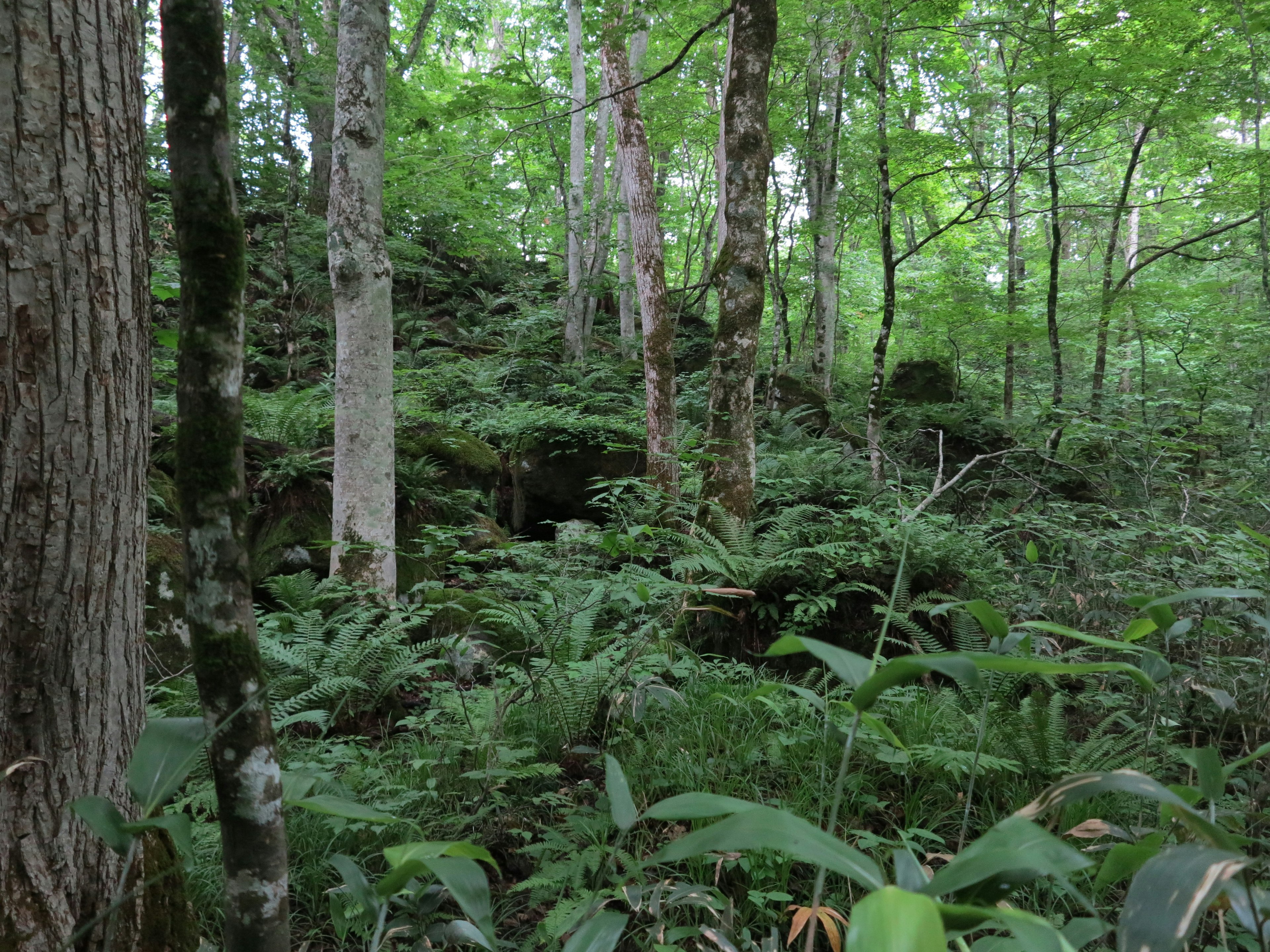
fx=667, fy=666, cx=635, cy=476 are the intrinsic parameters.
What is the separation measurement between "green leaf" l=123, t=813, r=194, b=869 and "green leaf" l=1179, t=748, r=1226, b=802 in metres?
1.55

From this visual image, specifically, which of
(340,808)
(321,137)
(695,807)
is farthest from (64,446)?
(321,137)

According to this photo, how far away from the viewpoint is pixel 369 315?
458 centimetres

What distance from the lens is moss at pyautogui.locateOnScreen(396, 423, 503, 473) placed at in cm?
682

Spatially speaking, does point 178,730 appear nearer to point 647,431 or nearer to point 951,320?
point 647,431

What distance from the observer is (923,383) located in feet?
35.8

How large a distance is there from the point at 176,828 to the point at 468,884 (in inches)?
17.8

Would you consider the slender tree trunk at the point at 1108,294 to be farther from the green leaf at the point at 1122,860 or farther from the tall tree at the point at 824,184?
the green leaf at the point at 1122,860

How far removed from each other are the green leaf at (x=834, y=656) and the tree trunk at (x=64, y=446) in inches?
58.8

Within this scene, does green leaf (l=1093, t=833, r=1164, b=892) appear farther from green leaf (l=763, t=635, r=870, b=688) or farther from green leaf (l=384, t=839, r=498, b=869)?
green leaf (l=384, t=839, r=498, b=869)

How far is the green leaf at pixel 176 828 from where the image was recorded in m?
0.94

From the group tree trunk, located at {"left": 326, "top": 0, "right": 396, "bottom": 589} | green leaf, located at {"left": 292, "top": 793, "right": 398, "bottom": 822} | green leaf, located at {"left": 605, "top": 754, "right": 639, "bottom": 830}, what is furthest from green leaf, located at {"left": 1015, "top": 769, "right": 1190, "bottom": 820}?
tree trunk, located at {"left": 326, "top": 0, "right": 396, "bottom": 589}

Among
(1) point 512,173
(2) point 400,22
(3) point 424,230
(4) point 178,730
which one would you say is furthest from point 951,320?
(2) point 400,22

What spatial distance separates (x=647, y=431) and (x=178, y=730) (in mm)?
6011

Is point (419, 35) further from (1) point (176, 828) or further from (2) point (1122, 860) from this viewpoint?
(2) point (1122, 860)
